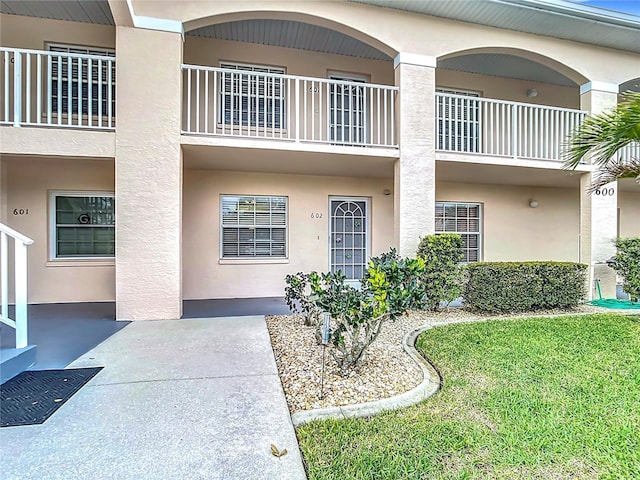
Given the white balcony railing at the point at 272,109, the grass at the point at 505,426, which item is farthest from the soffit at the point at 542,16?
the grass at the point at 505,426

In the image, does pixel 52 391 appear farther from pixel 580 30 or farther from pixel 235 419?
pixel 580 30

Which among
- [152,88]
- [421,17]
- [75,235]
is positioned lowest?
[75,235]

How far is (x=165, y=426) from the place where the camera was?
110 inches

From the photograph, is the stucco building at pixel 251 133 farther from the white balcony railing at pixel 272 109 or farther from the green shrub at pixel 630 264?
the green shrub at pixel 630 264

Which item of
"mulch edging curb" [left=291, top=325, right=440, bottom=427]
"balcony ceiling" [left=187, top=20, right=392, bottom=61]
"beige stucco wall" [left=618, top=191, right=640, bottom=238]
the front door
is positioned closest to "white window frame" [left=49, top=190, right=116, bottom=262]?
"balcony ceiling" [left=187, top=20, right=392, bottom=61]

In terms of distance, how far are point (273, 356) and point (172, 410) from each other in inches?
61.6

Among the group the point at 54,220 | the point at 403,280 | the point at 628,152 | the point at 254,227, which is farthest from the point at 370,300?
the point at 628,152

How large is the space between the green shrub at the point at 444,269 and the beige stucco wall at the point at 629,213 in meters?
9.22

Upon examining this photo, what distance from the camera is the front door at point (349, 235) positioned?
9.36m

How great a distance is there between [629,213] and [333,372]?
13652 millimetres

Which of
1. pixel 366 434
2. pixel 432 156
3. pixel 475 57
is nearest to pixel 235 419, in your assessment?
pixel 366 434

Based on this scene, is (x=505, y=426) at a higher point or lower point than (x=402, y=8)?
lower

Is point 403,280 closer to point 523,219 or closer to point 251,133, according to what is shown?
point 251,133

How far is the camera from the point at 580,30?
8.03m
